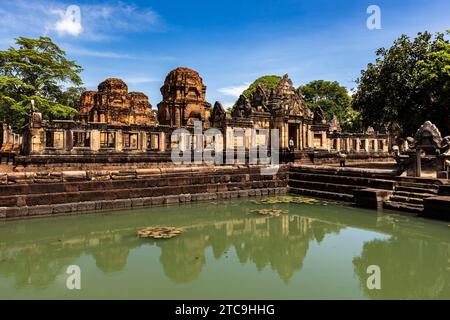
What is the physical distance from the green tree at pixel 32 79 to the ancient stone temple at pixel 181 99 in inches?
278

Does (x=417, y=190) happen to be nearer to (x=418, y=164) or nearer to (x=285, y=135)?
(x=418, y=164)

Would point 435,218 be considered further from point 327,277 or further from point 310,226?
point 327,277

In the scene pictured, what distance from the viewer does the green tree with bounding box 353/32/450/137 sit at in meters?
14.6

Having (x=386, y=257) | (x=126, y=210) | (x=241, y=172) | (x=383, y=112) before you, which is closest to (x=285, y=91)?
(x=383, y=112)

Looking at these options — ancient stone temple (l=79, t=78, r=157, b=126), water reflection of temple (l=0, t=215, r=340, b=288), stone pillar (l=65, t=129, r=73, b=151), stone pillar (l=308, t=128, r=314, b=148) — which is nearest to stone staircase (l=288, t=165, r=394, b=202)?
Result: water reflection of temple (l=0, t=215, r=340, b=288)

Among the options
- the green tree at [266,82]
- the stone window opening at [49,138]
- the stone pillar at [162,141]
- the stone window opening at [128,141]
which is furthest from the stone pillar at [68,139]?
the green tree at [266,82]

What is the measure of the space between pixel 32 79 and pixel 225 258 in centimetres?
2520

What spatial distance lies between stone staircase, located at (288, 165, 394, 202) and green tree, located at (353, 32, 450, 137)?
7.55m

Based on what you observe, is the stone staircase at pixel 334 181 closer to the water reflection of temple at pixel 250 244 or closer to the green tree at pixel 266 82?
the water reflection of temple at pixel 250 244

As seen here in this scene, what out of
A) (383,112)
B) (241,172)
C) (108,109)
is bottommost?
(241,172)

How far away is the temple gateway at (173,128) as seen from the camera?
12.4m

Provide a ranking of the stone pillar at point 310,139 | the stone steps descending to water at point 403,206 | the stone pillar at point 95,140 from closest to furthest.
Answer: the stone steps descending to water at point 403,206 → the stone pillar at point 95,140 → the stone pillar at point 310,139
